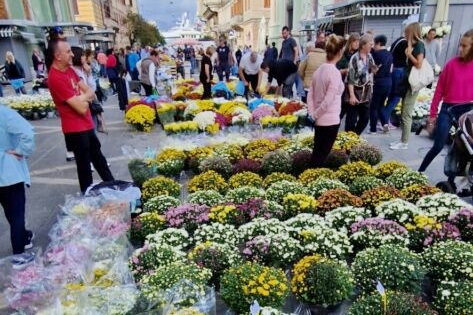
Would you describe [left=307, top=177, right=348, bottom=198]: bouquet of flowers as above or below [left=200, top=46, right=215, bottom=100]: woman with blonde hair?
below

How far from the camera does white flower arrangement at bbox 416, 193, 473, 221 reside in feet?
11.7

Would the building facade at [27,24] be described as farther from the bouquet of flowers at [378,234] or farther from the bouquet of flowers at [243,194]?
the bouquet of flowers at [378,234]

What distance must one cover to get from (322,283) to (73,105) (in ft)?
10.3

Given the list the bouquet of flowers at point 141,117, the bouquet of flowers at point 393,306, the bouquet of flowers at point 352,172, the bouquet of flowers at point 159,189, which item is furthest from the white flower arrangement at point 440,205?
the bouquet of flowers at point 141,117

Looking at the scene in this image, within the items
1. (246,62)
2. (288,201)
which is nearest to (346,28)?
(246,62)

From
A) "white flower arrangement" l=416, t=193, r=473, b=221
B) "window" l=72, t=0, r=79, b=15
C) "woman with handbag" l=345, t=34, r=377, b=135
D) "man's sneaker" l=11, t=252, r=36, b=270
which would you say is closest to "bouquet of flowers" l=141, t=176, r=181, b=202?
"man's sneaker" l=11, t=252, r=36, b=270

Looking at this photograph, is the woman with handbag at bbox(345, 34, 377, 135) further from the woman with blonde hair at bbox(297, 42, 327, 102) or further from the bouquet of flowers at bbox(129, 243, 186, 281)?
the bouquet of flowers at bbox(129, 243, 186, 281)

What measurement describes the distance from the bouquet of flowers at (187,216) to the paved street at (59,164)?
1.54 m

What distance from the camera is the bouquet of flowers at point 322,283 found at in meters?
2.61

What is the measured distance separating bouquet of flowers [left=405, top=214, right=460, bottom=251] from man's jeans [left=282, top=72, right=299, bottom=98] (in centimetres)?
671

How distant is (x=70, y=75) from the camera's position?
4.04 metres

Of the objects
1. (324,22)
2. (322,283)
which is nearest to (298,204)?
(322,283)

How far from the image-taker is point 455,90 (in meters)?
4.45

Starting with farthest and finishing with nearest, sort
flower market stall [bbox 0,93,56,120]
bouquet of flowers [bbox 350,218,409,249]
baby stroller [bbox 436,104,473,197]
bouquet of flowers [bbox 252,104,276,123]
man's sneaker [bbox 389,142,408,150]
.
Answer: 1. flower market stall [bbox 0,93,56,120]
2. bouquet of flowers [bbox 252,104,276,123]
3. man's sneaker [bbox 389,142,408,150]
4. baby stroller [bbox 436,104,473,197]
5. bouquet of flowers [bbox 350,218,409,249]
